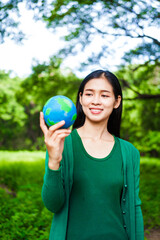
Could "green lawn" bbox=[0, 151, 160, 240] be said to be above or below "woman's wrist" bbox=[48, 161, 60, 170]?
below

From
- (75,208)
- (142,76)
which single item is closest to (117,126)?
(75,208)

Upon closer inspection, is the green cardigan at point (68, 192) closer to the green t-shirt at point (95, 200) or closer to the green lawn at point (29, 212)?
the green t-shirt at point (95, 200)

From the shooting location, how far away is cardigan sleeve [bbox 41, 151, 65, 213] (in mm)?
1662

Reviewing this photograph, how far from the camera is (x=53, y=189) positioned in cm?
168

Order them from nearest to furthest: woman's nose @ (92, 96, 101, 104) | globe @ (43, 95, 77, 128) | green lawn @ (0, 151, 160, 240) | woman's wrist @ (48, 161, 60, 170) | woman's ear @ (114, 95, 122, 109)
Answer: woman's wrist @ (48, 161, 60, 170) → globe @ (43, 95, 77, 128) → woman's nose @ (92, 96, 101, 104) → woman's ear @ (114, 95, 122, 109) → green lawn @ (0, 151, 160, 240)

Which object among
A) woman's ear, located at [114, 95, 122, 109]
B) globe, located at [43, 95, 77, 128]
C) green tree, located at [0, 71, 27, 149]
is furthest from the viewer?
green tree, located at [0, 71, 27, 149]

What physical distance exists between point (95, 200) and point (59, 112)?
0.68m

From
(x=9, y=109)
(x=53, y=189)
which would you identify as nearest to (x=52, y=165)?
(x=53, y=189)

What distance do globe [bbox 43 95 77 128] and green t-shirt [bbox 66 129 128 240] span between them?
0.24 meters

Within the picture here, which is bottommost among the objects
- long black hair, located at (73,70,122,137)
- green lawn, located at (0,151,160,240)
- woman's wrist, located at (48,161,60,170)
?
green lawn, located at (0,151,160,240)

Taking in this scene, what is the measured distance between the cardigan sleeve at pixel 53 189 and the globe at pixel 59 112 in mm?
380

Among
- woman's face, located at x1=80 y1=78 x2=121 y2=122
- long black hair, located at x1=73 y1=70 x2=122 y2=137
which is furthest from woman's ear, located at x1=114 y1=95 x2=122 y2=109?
woman's face, located at x1=80 y1=78 x2=121 y2=122

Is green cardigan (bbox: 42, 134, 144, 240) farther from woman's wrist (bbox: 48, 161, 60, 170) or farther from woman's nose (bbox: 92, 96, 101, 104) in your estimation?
woman's nose (bbox: 92, 96, 101, 104)

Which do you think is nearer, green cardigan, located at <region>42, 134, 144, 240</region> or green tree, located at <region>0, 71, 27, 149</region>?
green cardigan, located at <region>42, 134, 144, 240</region>
